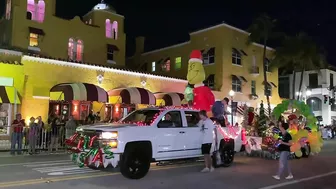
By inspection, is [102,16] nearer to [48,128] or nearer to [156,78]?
[156,78]

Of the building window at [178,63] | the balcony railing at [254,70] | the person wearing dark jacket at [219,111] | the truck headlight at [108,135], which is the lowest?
the truck headlight at [108,135]

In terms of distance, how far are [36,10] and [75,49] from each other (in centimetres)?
425

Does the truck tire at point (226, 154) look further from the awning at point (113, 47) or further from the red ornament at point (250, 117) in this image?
the awning at point (113, 47)

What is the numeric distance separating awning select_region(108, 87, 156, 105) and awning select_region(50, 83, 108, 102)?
68.3 inches

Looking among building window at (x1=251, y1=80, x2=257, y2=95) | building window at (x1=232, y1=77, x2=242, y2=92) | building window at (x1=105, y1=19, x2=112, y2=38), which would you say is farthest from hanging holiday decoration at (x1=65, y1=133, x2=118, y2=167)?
building window at (x1=251, y1=80, x2=257, y2=95)

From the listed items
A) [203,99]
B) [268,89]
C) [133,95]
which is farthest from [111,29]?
[203,99]

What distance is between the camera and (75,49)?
97.1ft

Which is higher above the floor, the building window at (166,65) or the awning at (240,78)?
the building window at (166,65)

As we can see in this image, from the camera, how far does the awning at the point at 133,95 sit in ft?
76.3

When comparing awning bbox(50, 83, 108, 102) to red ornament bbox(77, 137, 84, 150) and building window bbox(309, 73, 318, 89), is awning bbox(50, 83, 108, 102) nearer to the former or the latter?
red ornament bbox(77, 137, 84, 150)

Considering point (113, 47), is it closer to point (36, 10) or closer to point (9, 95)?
point (36, 10)

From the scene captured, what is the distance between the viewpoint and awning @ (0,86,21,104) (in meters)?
18.9

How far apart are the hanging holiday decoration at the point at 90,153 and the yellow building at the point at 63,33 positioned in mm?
16534

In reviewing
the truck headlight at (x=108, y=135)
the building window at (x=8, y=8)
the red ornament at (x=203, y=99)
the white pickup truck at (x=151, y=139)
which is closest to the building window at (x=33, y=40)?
the building window at (x=8, y=8)
